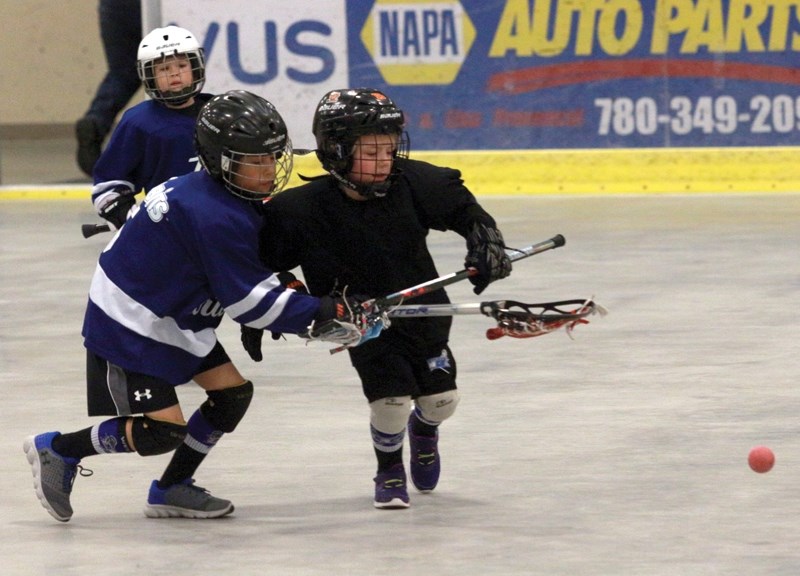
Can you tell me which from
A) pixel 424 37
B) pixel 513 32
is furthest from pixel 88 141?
pixel 513 32

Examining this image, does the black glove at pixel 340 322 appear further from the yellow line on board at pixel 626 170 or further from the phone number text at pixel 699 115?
the phone number text at pixel 699 115

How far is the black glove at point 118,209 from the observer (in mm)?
6496

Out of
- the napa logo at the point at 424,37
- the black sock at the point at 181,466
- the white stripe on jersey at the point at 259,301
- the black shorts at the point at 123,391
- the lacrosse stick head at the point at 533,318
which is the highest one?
the white stripe on jersey at the point at 259,301

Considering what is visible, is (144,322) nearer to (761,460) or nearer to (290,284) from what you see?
(290,284)

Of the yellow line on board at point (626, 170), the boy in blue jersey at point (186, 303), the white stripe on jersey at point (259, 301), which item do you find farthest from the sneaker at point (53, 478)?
the yellow line on board at point (626, 170)

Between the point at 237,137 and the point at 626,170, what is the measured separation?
7794 mm

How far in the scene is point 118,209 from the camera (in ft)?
21.3

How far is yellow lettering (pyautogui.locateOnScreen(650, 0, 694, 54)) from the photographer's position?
11.8 m

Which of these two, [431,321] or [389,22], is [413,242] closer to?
[431,321]

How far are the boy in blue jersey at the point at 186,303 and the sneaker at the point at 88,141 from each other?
9460 millimetres

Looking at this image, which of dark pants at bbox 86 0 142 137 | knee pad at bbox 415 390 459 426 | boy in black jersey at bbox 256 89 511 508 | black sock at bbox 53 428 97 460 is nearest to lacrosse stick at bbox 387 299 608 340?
boy in black jersey at bbox 256 89 511 508

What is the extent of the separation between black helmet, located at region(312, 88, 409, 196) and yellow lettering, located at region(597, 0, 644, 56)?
24.3 feet

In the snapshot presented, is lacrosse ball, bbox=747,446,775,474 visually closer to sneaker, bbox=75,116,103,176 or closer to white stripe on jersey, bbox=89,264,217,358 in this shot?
white stripe on jersey, bbox=89,264,217,358

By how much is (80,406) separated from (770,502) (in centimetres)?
267
